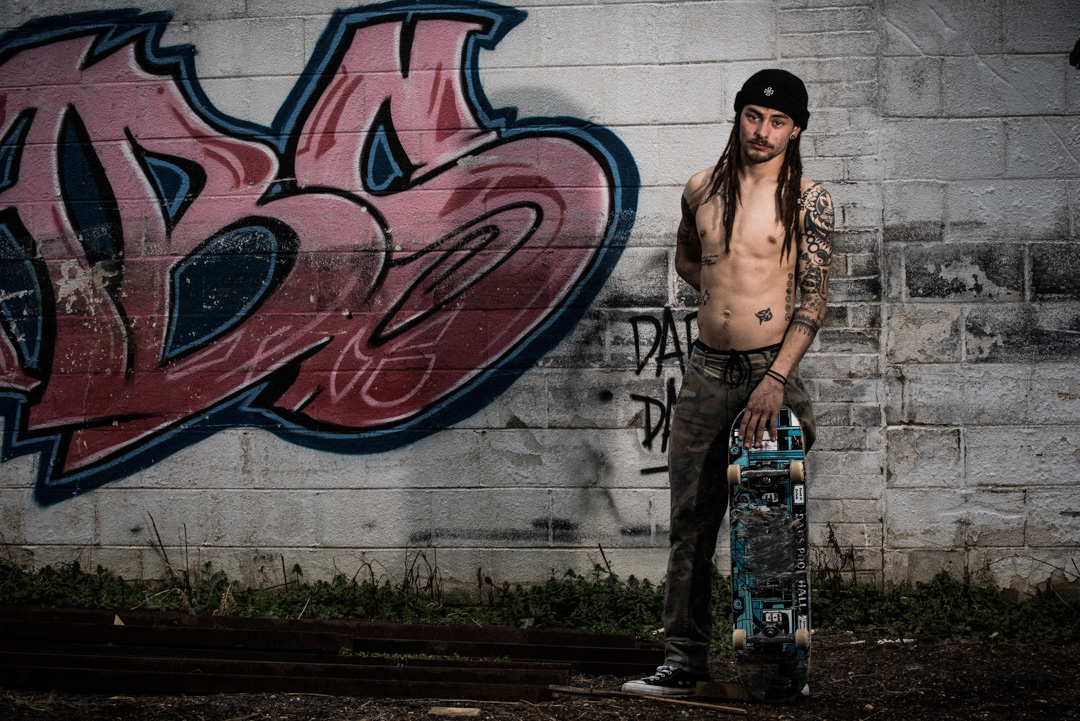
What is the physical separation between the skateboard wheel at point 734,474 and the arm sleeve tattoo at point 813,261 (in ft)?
1.55

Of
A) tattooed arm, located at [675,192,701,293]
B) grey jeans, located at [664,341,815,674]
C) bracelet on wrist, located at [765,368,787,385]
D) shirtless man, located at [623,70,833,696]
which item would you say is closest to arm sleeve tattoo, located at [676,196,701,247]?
tattooed arm, located at [675,192,701,293]

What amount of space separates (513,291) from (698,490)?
143cm

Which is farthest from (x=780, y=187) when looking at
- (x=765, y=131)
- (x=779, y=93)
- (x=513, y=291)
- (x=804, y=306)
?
(x=513, y=291)

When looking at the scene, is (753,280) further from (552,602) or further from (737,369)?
(552,602)

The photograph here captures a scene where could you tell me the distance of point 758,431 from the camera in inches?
111

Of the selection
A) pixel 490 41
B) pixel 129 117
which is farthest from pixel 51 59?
pixel 490 41

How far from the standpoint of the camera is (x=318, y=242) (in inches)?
161

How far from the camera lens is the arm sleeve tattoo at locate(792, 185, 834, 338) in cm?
288

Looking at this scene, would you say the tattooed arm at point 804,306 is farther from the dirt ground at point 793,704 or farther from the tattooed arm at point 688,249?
the dirt ground at point 793,704

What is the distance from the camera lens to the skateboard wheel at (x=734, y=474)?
2.82 m

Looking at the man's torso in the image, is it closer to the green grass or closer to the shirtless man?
the shirtless man

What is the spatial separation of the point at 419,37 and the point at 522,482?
6.65ft

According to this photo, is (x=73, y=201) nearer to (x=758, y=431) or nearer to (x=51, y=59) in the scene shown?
(x=51, y=59)

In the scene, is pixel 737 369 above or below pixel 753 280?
below
